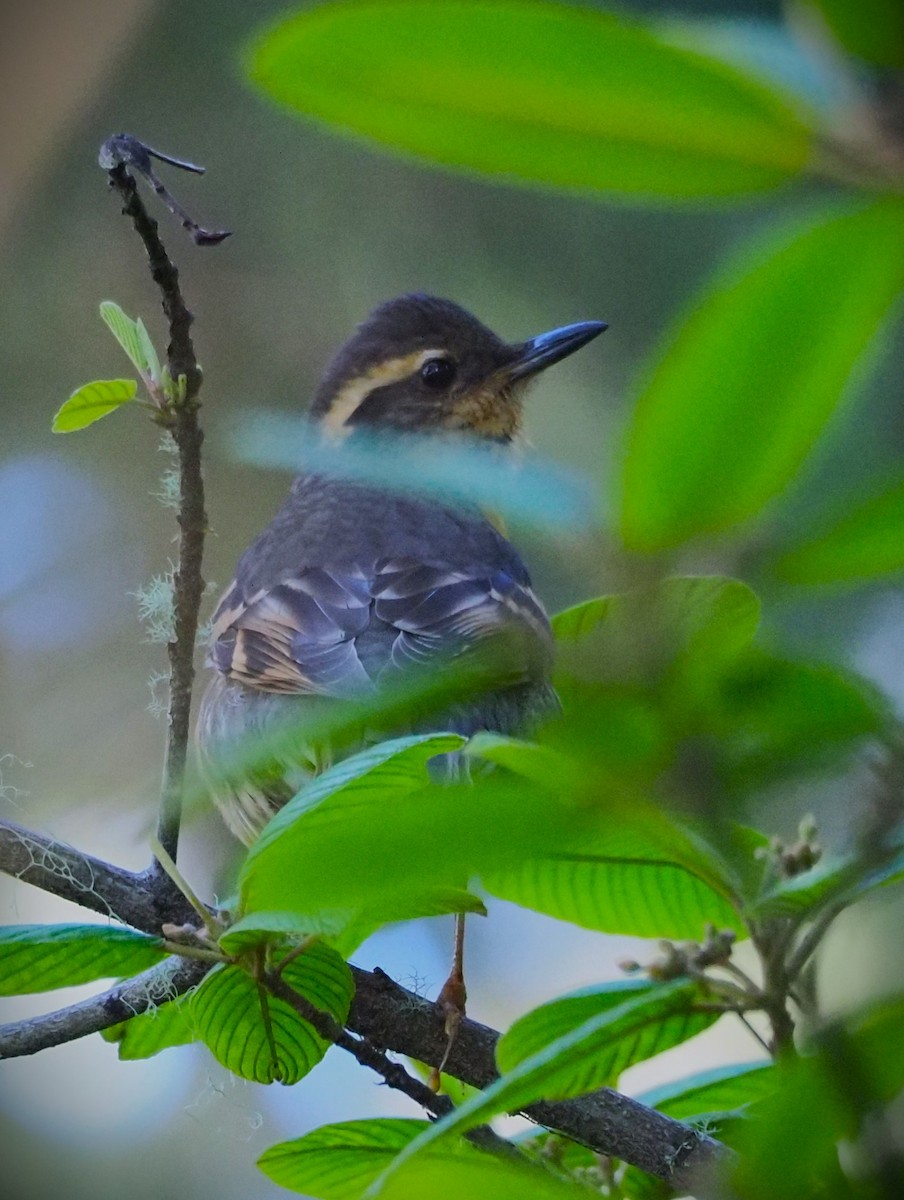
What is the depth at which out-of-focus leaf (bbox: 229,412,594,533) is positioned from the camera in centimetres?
28

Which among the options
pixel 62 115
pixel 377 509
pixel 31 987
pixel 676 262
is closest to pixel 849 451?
pixel 31 987

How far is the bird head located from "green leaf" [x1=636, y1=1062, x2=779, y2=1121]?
1.56 m

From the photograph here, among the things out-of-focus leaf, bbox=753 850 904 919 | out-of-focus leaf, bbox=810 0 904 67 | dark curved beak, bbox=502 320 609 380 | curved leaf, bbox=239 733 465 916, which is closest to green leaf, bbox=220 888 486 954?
curved leaf, bbox=239 733 465 916

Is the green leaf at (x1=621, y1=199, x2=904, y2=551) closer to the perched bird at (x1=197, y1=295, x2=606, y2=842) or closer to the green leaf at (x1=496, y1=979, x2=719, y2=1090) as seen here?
the green leaf at (x1=496, y1=979, x2=719, y2=1090)

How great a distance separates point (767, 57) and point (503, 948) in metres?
2.20

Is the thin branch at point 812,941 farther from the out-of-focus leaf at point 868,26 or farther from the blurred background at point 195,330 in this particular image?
the blurred background at point 195,330

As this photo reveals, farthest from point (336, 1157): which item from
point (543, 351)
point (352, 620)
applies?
point (543, 351)

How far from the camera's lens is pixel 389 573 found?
1685mm

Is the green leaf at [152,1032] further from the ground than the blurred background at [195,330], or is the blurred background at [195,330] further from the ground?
the blurred background at [195,330]

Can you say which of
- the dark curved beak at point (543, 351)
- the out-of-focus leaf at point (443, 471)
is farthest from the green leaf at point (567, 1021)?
the dark curved beak at point (543, 351)

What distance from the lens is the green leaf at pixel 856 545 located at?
260 mm

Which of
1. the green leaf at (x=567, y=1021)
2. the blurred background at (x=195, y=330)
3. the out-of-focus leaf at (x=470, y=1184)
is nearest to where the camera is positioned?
the out-of-focus leaf at (x=470, y=1184)

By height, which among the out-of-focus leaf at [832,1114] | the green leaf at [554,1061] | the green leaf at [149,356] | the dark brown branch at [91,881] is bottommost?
the out-of-focus leaf at [832,1114]

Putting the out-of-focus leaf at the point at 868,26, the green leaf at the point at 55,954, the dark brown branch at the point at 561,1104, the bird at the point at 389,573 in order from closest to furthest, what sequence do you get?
1. the out-of-focus leaf at the point at 868,26
2. the green leaf at the point at 55,954
3. the dark brown branch at the point at 561,1104
4. the bird at the point at 389,573
